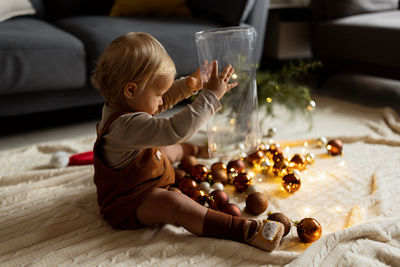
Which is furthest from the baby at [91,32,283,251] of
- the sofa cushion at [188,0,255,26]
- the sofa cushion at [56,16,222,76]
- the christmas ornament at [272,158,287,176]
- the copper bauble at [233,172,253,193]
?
the sofa cushion at [188,0,255,26]

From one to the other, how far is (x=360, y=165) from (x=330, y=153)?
0.38 ft

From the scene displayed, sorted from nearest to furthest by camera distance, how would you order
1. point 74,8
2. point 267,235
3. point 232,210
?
1. point 267,235
2. point 232,210
3. point 74,8

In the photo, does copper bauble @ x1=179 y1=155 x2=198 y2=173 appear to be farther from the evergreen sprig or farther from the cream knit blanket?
the evergreen sprig

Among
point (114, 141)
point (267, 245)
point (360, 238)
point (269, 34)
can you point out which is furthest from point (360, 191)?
point (269, 34)

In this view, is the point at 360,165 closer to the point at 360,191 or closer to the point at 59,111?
the point at 360,191

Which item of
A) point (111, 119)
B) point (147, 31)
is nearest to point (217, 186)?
point (111, 119)

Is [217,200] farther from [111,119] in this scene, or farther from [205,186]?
[111,119]

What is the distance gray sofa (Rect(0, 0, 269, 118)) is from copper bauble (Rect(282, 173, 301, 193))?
771 millimetres

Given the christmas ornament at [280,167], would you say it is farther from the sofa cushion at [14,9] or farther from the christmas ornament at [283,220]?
the sofa cushion at [14,9]

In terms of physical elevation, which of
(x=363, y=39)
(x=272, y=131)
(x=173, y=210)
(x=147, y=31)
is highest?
(x=147, y=31)

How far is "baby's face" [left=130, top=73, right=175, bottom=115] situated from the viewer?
895 millimetres

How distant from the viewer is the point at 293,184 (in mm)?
1061

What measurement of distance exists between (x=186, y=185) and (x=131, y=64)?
0.37m

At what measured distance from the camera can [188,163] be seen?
3.96 feet
